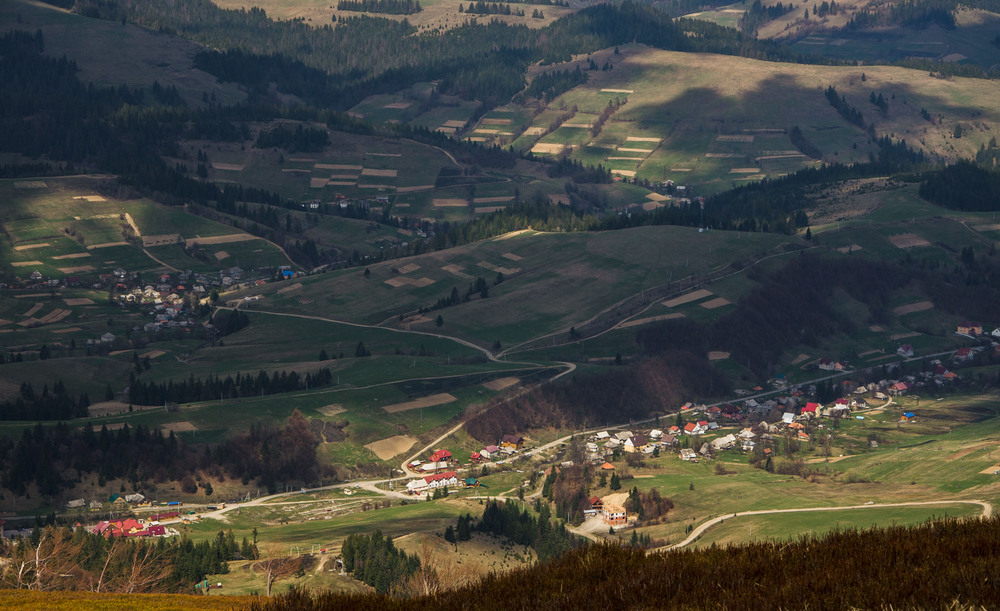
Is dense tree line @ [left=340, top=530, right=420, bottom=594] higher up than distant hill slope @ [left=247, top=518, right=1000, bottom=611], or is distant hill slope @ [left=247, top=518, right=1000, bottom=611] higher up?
distant hill slope @ [left=247, top=518, right=1000, bottom=611]

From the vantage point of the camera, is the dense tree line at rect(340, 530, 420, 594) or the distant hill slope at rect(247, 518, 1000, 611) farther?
the dense tree line at rect(340, 530, 420, 594)

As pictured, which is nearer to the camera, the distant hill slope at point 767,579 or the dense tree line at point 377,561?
the distant hill slope at point 767,579

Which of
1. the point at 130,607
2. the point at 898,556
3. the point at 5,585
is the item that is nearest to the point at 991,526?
the point at 898,556

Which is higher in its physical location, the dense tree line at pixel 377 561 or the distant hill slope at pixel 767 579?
the distant hill slope at pixel 767 579

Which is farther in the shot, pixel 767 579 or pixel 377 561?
A: pixel 377 561

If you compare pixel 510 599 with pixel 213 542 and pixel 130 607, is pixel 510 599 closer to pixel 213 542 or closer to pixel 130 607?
pixel 130 607

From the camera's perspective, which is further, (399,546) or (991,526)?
(399,546)

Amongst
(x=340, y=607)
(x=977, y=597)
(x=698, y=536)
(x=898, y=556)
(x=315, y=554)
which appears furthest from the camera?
(x=698, y=536)

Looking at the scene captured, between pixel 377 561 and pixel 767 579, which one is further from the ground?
pixel 767 579
